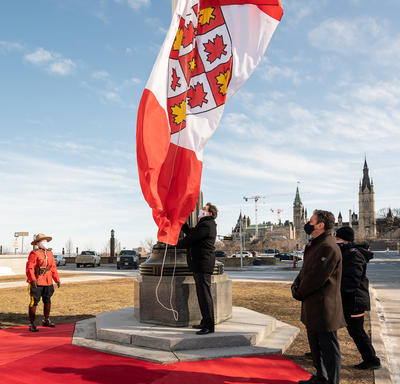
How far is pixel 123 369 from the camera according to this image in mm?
4164

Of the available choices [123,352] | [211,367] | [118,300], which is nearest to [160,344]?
[123,352]

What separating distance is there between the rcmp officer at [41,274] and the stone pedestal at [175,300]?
2.23 m

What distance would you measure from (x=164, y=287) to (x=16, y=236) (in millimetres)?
37661

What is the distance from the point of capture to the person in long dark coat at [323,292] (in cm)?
362

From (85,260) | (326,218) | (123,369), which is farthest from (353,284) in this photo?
(85,260)

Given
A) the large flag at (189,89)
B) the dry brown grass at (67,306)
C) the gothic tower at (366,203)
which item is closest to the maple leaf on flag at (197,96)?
the large flag at (189,89)

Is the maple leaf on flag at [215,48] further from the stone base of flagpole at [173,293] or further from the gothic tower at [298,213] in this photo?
the gothic tower at [298,213]

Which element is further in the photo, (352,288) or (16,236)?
(16,236)

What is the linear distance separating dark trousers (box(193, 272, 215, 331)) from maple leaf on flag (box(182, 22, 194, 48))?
11.5 ft

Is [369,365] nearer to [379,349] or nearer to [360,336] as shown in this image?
[360,336]

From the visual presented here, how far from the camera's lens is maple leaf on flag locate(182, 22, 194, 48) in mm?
5898

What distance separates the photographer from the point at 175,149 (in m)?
5.65

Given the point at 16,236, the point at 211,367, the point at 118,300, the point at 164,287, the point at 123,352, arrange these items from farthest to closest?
the point at 16,236 < the point at 118,300 < the point at 164,287 < the point at 123,352 < the point at 211,367

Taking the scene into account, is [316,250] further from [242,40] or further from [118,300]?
[118,300]
